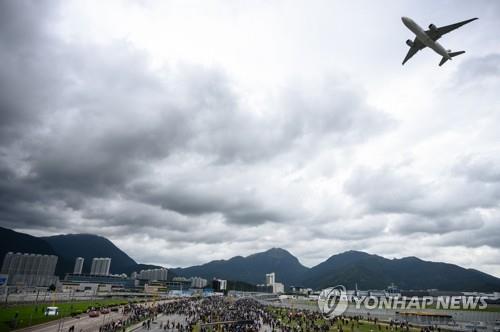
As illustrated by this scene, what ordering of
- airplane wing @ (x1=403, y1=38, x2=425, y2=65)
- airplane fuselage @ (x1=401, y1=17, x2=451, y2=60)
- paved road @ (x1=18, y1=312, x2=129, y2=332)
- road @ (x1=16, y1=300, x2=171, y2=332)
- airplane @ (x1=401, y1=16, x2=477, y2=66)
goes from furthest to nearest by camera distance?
1. paved road @ (x1=18, y1=312, x2=129, y2=332)
2. road @ (x1=16, y1=300, x2=171, y2=332)
3. airplane wing @ (x1=403, y1=38, x2=425, y2=65)
4. airplane @ (x1=401, y1=16, x2=477, y2=66)
5. airplane fuselage @ (x1=401, y1=17, x2=451, y2=60)

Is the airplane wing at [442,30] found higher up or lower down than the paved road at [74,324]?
higher up

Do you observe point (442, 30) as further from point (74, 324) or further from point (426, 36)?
point (74, 324)

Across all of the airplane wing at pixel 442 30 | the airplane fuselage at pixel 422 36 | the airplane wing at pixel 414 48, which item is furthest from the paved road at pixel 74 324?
the airplane wing at pixel 442 30

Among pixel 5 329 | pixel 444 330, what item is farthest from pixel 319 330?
pixel 5 329

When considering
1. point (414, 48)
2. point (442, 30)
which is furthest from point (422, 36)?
point (414, 48)

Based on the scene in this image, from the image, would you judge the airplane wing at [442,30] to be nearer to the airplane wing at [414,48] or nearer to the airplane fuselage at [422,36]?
the airplane fuselage at [422,36]

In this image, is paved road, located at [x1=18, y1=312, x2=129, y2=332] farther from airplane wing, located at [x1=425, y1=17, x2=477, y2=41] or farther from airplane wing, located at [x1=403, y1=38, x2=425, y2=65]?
airplane wing, located at [x1=425, y1=17, x2=477, y2=41]

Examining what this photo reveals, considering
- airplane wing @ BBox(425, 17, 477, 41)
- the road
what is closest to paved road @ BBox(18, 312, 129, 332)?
the road
